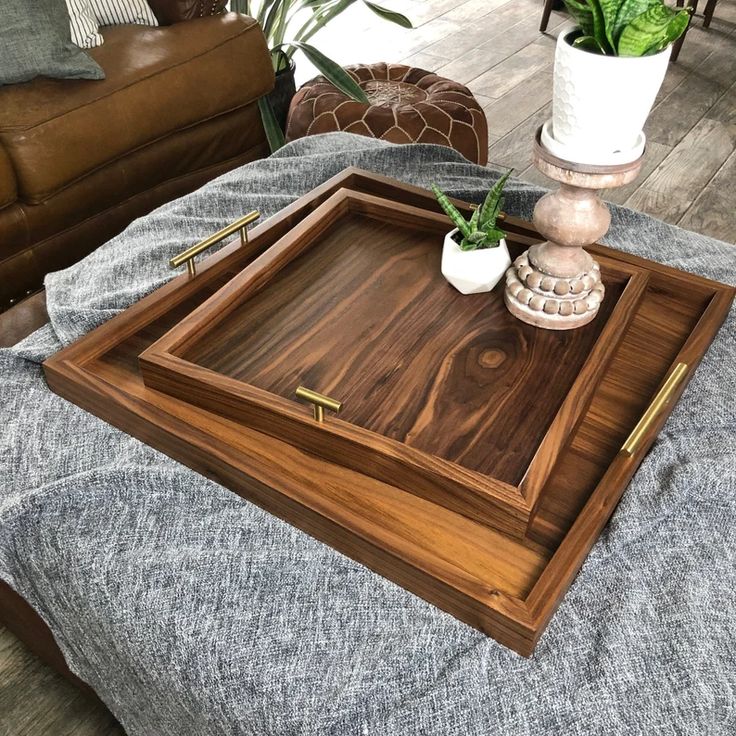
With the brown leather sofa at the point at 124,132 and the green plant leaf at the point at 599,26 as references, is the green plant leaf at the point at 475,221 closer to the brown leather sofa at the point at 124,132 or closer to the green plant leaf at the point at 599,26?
the green plant leaf at the point at 599,26

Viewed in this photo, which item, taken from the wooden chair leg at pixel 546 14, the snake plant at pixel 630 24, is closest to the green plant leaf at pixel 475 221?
the snake plant at pixel 630 24

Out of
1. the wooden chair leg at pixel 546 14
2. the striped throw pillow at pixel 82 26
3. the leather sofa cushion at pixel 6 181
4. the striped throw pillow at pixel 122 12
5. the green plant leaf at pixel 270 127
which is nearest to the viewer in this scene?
the leather sofa cushion at pixel 6 181

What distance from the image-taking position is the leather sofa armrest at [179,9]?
2068mm

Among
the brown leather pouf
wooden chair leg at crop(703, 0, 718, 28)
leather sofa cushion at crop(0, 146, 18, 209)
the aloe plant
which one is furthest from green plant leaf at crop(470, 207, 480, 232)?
wooden chair leg at crop(703, 0, 718, 28)

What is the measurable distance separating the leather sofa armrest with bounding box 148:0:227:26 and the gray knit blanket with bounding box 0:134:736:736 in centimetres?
142

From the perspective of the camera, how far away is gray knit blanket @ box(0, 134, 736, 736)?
0.69m

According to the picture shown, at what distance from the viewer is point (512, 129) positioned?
2758mm

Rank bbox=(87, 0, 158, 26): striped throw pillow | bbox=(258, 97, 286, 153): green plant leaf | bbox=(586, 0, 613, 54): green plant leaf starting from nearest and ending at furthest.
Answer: bbox=(586, 0, 613, 54): green plant leaf < bbox=(87, 0, 158, 26): striped throw pillow < bbox=(258, 97, 286, 153): green plant leaf

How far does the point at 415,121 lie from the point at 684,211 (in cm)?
90

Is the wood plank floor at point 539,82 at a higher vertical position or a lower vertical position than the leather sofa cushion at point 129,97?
lower

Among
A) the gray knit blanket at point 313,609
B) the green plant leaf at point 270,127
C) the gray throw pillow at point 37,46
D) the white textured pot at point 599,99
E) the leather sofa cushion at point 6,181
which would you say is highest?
the white textured pot at point 599,99

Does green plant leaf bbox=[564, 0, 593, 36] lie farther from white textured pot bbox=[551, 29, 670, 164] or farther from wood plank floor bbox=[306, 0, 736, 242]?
wood plank floor bbox=[306, 0, 736, 242]

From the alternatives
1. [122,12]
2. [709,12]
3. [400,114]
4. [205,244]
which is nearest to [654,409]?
[205,244]

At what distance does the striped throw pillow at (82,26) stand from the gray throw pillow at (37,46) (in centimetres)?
9
